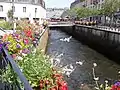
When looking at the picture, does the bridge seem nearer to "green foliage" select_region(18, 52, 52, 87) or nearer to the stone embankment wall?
the stone embankment wall

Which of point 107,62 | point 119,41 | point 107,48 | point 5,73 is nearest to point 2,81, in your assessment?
point 5,73

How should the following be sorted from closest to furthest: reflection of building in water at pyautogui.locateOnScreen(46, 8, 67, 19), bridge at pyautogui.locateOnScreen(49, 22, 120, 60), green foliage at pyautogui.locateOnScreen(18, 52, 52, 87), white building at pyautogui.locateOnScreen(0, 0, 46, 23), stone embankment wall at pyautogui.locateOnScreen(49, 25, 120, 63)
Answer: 1. green foliage at pyautogui.locateOnScreen(18, 52, 52, 87)
2. stone embankment wall at pyautogui.locateOnScreen(49, 25, 120, 63)
3. bridge at pyautogui.locateOnScreen(49, 22, 120, 60)
4. white building at pyautogui.locateOnScreen(0, 0, 46, 23)
5. reflection of building in water at pyautogui.locateOnScreen(46, 8, 67, 19)

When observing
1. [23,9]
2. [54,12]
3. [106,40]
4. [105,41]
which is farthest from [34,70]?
[54,12]

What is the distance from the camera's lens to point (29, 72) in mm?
4930

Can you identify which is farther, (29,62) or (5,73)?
(29,62)

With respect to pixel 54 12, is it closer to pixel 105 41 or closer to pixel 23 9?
pixel 23 9

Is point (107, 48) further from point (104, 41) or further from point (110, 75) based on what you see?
point (110, 75)

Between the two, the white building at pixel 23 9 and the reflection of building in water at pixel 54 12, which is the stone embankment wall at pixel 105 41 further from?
the reflection of building in water at pixel 54 12

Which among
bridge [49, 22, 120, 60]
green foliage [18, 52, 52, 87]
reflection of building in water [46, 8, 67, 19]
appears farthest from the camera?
reflection of building in water [46, 8, 67, 19]

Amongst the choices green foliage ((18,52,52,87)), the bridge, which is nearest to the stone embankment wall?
the bridge

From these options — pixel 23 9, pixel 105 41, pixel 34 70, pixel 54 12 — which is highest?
pixel 23 9

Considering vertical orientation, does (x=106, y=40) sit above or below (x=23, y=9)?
below

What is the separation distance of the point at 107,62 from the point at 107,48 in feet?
31.1

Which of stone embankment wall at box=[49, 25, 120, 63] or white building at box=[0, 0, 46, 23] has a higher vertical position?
white building at box=[0, 0, 46, 23]
